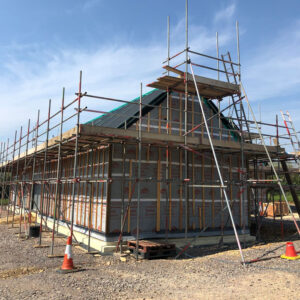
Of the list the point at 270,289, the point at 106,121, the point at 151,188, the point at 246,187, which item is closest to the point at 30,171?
the point at 106,121

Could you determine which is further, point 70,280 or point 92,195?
point 92,195

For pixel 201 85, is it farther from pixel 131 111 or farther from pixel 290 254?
pixel 290 254

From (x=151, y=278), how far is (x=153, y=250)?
6.93 ft

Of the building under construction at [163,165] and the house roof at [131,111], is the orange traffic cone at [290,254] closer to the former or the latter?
the building under construction at [163,165]

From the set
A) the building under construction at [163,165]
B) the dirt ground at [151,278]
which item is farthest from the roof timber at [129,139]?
the dirt ground at [151,278]

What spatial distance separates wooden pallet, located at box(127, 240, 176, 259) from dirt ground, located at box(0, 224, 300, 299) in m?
0.34

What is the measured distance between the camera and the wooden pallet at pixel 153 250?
9.22 meters

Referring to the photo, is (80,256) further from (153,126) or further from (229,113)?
(229,113)

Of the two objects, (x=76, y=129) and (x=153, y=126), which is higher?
(x=153, y=126)

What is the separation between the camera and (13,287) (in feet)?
21.2

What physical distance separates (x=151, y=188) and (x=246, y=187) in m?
4.34

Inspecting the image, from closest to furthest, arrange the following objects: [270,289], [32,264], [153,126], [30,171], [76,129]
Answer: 1. [270,289]
2. [32,264]
3. [76,129]
4. [153,126]
5. [30,171]

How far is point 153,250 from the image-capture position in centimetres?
934

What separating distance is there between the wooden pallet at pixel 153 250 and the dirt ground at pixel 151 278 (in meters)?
0.34
